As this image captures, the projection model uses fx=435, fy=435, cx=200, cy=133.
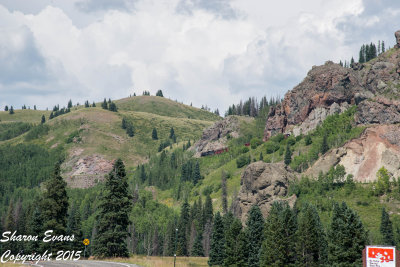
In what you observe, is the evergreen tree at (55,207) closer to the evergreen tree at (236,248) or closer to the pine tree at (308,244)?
the evergreen tree at (236,248)

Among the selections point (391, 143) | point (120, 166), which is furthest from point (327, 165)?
point (120, 166)

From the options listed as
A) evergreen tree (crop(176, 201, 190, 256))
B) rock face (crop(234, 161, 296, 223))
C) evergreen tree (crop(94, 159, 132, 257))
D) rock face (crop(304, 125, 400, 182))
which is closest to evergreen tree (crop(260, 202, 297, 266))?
evergreen tree (crop(94, 159, 132, 257))

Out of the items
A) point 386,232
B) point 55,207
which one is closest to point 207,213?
point 386,232

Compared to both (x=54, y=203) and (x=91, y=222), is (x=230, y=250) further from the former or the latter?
(x=91, y=222)

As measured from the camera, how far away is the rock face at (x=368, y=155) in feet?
568

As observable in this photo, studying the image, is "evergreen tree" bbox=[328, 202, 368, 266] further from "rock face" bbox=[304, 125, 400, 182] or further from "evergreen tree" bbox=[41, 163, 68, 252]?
"rock face" bbox=[304, 125, 400, 182]

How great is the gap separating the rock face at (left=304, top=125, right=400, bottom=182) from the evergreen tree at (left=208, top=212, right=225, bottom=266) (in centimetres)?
9235

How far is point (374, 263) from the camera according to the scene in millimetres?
29406

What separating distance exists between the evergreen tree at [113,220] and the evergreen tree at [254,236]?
37138mm

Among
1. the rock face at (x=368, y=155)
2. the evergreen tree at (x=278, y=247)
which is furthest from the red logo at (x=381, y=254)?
the rock face at (x=368, y=155)

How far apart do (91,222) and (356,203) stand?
369 ft

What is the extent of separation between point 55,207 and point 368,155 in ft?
486

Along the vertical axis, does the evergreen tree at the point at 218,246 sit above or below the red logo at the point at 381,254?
below

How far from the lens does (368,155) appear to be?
178 metres
